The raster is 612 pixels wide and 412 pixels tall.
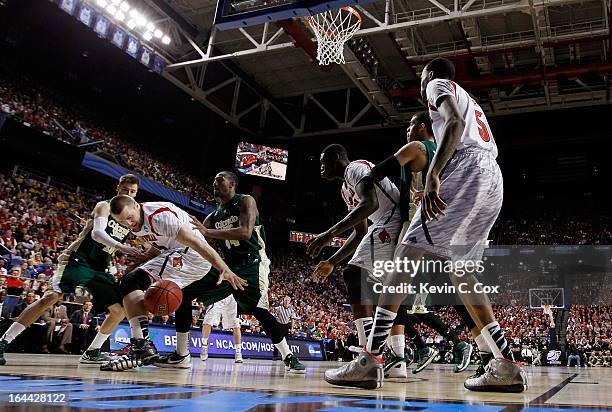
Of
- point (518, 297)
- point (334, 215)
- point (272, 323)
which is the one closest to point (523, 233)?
point (518, 297)

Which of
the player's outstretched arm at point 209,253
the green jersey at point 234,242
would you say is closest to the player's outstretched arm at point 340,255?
the player's outstretched arm at point 209,253

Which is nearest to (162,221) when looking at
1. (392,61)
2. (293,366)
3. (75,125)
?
(293,366)

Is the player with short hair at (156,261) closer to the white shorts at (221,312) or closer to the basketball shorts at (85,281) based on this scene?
the basketball shorts at (85,281)

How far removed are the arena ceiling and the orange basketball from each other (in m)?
9.72

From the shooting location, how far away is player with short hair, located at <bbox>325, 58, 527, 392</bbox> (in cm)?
255

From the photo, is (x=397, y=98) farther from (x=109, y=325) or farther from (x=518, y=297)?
(x=109, y=325)

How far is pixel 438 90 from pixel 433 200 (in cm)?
59

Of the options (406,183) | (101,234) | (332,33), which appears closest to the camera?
(406,183)

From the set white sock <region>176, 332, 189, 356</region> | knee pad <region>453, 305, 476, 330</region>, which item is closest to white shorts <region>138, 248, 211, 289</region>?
white sock <region>176, 332, 189, 356</region>

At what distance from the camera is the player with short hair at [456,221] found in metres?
2.55

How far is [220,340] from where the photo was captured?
1027 cm

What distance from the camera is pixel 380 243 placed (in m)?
3.55

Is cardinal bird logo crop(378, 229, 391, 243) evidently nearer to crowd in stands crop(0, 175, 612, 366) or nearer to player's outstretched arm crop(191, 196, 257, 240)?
player's outstretched arm crop(191, 196, 257, 240)

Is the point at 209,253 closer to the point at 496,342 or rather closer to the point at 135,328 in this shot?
the point at 135,328
